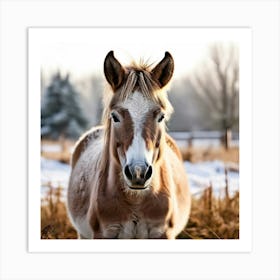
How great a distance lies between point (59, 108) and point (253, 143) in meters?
1.11

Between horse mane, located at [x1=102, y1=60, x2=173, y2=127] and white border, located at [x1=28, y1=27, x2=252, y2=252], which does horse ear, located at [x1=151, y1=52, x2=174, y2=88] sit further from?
white border, located at [x1=28, y1=27, x2=252, y2=252]

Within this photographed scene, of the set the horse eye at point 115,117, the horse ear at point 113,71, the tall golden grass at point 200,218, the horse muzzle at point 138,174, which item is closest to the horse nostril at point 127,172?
the horse muzzle at point 138,174

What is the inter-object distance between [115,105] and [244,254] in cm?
113

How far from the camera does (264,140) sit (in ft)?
9.59

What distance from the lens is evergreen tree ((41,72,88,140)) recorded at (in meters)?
2.95

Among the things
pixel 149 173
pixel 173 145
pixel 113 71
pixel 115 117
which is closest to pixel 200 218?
pixel 173 145

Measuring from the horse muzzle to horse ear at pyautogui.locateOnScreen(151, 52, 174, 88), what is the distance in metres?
0.47

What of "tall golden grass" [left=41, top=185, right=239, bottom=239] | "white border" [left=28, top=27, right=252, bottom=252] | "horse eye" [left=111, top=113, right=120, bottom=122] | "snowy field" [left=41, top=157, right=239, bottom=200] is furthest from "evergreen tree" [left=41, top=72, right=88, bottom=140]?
"horse eye" [left=111, top=113, right=120, bottom=122]

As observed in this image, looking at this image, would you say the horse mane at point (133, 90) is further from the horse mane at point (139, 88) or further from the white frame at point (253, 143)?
the white frame at point (253, 143)

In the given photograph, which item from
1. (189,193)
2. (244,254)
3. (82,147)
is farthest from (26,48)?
(244,254)

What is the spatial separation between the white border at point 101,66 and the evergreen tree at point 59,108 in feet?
0.15

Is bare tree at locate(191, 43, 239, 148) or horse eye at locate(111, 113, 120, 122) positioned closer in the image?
horse eye at locate(111, 113, 120, 122)

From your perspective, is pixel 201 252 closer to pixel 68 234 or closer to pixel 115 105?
pixel 68 234

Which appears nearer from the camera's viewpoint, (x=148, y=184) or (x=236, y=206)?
(x=148, y=184)
